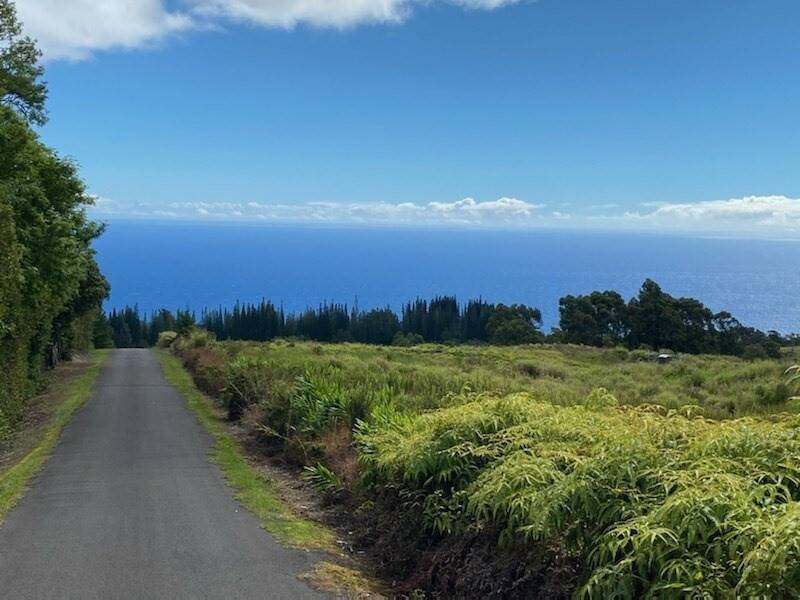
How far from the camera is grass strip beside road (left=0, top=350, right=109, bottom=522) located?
9.52 meters

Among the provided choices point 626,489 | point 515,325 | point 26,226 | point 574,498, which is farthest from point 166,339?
point 626,489

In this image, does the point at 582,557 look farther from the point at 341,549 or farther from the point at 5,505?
the point at 5,505

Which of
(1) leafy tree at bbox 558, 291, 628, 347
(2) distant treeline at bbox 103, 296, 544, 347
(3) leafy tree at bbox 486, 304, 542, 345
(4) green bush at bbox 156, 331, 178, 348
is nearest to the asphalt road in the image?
(4) green bush at bbox 156, 331, 178, 348

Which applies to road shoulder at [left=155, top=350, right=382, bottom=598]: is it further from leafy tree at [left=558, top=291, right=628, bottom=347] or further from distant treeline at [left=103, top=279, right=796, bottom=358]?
leafy tree at [left=558, top=291, right=628, bottom=347]

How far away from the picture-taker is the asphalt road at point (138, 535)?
19.8 ft

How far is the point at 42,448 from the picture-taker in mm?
13164

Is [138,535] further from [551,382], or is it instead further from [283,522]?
[551,382]

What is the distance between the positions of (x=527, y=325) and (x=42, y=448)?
258 ft

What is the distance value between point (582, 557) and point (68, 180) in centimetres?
2148

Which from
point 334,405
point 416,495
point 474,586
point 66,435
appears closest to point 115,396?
point 66,435

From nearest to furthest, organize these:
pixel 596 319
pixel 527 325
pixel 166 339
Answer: pixel 166 339 < pixel 596 319 < pixel 527 325

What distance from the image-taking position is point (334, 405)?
439 inches

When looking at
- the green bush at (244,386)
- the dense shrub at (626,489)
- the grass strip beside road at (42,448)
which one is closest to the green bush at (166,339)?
the grass strip beside road at (42,448)

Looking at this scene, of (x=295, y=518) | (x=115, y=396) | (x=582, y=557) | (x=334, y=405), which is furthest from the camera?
(x=115, y=396)
